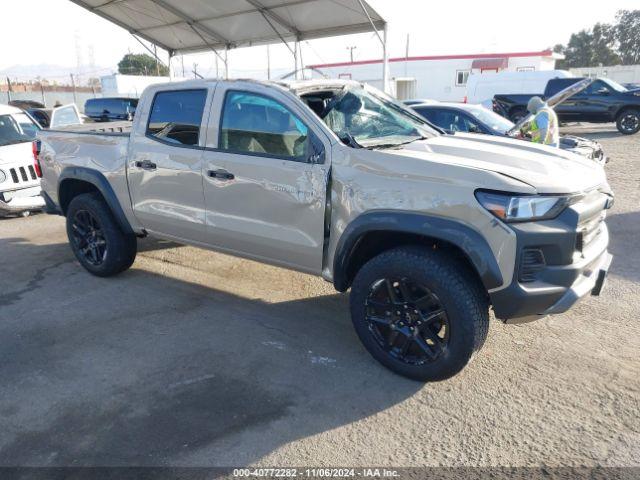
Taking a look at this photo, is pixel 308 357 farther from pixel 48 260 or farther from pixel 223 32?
pixel 223 32

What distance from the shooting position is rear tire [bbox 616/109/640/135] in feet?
55.8

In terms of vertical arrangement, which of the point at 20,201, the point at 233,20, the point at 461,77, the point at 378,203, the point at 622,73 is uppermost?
the point at 622,73

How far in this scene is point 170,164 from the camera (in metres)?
4.27

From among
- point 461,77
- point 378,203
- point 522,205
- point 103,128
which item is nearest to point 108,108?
point 103,128

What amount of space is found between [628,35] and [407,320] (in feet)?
292

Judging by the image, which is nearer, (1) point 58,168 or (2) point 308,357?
(2) point 308,357

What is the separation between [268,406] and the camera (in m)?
3.04

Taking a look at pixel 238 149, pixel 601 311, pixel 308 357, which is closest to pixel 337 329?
pixel 308 357

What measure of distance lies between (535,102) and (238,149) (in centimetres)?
577

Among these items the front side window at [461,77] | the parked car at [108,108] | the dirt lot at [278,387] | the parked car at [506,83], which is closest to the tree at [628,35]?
the front side window at [461,77]

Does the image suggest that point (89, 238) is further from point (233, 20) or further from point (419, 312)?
point (233, 20)

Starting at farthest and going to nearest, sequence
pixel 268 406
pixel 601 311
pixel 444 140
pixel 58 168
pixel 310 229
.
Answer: pixel 58 168
pixel 601 311
pixel 444 140
pixel 310 229
pixel 268 406

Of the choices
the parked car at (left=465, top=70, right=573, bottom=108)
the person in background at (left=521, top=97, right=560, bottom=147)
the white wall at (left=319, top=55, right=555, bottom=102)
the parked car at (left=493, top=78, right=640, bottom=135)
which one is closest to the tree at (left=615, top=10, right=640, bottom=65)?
the white wall at (left=319, top=55, right=555, bottom=102)

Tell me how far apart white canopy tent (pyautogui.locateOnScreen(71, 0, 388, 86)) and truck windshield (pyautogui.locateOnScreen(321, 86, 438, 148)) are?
17.4 ft
